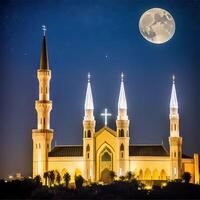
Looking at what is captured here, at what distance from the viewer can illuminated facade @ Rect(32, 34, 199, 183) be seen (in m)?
89.5

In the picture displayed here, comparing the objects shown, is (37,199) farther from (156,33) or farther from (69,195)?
(156,33)

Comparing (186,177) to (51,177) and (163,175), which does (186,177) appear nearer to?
(163,175)

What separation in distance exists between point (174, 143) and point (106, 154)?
263 inches

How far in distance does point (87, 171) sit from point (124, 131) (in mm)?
5182

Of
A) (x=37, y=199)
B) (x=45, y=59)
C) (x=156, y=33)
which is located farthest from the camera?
(x=45, y=59)

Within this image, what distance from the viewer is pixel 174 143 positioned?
293ft

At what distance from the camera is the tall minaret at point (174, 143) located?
89000 millimetres

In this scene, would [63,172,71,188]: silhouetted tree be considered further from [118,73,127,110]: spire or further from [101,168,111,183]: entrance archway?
[118,73,127,110]: spire

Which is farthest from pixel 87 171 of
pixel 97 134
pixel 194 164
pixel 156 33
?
pixel 156 33

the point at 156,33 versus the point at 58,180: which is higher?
the point at 156,33

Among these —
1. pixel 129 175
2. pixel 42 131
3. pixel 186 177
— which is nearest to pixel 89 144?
pixel 42 131

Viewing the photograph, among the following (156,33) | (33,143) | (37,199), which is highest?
(156,33)

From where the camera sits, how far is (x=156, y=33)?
7369 cm

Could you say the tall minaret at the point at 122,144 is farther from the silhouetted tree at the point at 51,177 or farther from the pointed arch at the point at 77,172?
the silhouetted tree at the point at 51,177
